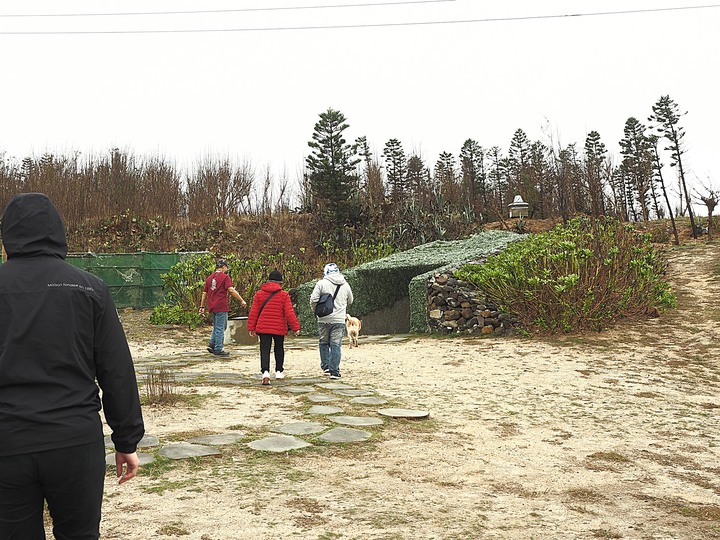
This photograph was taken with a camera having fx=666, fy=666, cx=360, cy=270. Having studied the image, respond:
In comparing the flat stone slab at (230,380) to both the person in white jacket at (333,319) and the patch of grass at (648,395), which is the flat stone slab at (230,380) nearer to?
the person in white jacket at (333,319)

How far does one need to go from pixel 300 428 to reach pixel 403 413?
3.97 ft

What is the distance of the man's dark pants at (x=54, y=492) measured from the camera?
2.11 metres

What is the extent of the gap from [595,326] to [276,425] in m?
7.59

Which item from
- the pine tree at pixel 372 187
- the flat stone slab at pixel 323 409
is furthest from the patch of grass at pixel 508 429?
the pine tree at pixel 372 187

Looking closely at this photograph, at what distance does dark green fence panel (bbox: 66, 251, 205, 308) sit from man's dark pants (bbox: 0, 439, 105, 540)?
17.2m

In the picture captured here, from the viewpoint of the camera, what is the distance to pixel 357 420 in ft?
20.5

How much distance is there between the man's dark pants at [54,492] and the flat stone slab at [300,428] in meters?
3.47

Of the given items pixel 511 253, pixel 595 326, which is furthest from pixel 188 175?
pixel 595 326

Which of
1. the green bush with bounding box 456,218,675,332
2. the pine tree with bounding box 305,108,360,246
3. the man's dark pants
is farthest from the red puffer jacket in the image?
the pine tree with bounding box 305,108,360,246

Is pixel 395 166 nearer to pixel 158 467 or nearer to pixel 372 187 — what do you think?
pixel 372 187

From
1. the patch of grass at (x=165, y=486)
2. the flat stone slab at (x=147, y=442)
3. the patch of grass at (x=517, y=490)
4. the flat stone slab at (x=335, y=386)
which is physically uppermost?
the flat stone slab at (x=335, y=386)

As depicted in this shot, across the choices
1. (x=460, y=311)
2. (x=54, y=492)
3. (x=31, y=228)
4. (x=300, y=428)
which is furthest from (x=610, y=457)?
(x=460, y=311)

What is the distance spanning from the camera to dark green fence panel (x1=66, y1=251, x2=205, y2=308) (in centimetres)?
1898

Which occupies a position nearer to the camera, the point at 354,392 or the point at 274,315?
the point at 354,392
